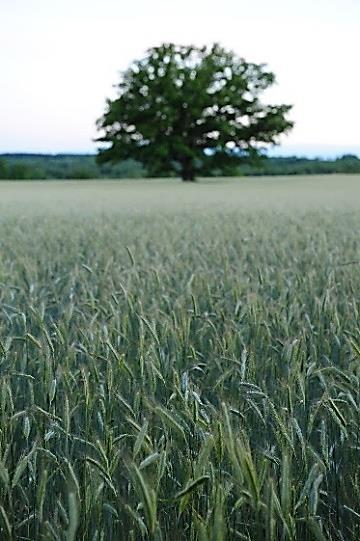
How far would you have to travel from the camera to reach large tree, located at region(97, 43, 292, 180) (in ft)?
108

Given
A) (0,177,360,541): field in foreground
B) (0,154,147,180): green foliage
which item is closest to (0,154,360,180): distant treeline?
(0,154,147,180): green foliage

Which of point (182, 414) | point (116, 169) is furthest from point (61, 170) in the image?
point (182, 414)

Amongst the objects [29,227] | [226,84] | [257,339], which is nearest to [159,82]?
[226,84]

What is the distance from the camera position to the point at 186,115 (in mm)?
33594

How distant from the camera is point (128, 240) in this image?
6.03 m

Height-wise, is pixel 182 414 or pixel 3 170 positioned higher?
pixel 182 414

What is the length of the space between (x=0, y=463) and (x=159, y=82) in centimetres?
3331

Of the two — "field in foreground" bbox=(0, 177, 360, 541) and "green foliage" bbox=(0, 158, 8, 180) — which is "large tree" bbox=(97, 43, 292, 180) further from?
"field in foreground" bbox=(0, 177, 360, 541)

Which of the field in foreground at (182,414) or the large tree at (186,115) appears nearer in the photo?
the field in foreground at (182,414)

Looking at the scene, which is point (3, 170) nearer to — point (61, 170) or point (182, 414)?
point (61, 170)

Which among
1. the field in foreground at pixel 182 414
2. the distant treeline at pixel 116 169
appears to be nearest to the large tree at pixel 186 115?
the distant treeline at pixel 116 169

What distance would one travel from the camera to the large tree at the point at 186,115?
108ft

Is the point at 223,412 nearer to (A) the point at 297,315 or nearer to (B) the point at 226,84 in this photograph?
(A) the point at 297,315

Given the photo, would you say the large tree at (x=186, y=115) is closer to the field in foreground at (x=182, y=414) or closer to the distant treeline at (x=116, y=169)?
the distant treeline at (x=116, y=169)
